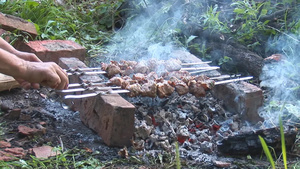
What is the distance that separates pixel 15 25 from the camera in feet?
18.8

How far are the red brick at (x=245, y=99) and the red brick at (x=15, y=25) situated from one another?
9.52ft

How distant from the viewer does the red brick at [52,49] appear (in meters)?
5.42

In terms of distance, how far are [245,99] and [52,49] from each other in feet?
8.72

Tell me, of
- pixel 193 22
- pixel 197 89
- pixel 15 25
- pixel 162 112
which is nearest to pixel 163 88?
pixel 162 112

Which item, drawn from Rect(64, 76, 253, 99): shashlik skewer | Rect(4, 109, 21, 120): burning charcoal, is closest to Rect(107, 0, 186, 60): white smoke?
Rect(64, 76, 253, 99): shashlik skewer

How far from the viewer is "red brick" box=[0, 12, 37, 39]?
5.68m

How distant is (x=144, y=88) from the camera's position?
14.3 ft

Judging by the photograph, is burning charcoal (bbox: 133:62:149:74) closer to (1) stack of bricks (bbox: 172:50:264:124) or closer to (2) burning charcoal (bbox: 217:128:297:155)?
(1) stack of bricks (bbox: 172:50:264:124)

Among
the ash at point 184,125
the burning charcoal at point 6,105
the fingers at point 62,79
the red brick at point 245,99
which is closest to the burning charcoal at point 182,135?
the ash at point 184,125

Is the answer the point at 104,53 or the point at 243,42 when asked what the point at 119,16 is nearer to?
the point at 104,53

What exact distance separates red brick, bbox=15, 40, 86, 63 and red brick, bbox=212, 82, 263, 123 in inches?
86.0

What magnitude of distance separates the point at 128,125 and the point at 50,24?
10.9ft

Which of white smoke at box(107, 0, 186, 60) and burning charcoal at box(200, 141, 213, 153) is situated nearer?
burning charcoal at box(200, 141, 213, 153)

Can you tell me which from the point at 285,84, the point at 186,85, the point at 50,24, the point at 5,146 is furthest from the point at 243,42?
the point at 5,146
